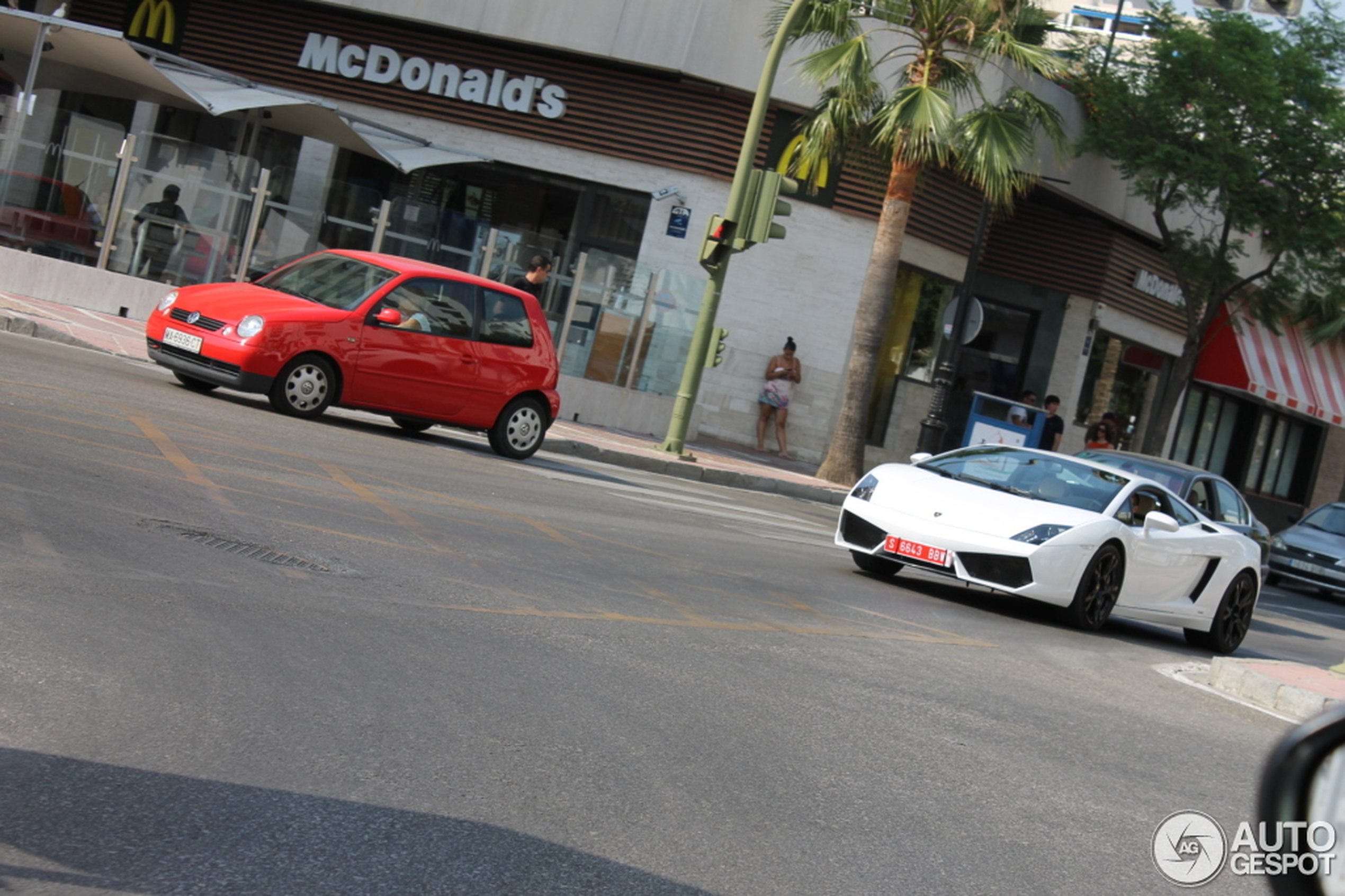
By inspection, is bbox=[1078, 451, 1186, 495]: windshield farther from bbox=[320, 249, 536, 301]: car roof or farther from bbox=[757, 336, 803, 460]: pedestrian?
bbox=[757, 336, 803, 460]: pedestrian

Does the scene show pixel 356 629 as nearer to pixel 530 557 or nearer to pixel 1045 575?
pixel 530 557

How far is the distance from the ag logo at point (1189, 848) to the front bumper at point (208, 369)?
31.2ft

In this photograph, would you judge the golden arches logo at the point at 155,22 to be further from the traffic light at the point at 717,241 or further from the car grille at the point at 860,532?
the car grille at the point at 860,532

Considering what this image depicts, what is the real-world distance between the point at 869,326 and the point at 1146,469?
6516mm

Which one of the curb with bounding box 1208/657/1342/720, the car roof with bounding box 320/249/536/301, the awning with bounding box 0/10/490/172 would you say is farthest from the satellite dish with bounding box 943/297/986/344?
the curb with bounding box 1208/657/1342/720

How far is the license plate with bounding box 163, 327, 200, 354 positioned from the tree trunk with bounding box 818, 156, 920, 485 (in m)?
11.1

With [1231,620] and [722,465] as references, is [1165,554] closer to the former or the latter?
[1231,620]

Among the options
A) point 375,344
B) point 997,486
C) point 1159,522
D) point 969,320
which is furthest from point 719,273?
point 1159,522

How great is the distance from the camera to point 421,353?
14.2 m

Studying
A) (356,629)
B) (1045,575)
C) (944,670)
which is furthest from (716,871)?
(1045,575)

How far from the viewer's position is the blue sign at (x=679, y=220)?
25.5 meters

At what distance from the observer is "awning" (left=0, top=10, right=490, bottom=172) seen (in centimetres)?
2128

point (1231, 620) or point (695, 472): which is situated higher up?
point (1231, 620)

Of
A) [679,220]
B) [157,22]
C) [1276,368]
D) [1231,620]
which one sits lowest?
[1231,620]
